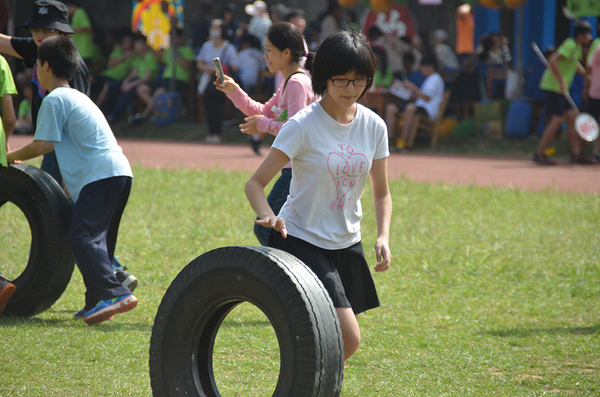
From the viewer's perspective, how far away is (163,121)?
16.0 metres

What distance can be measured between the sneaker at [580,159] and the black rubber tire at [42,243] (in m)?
9.44

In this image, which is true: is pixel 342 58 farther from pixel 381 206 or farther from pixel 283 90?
pixel 283 90

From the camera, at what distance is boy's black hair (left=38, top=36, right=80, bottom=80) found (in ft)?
13.7

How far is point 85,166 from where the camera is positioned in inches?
163

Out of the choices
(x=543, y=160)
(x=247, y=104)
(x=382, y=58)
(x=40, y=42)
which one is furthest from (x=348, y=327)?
(x=382, y=58)

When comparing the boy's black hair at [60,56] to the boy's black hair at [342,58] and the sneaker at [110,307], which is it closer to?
the sneaker at [110,307]

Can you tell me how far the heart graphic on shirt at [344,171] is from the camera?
9.26 ft

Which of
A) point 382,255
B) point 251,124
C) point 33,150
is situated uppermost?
point 251,124

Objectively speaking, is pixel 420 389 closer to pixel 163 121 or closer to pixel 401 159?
pixel 401 159

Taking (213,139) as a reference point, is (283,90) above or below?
above

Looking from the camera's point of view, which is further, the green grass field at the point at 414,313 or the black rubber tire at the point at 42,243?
the black rubber tire at the point at 42,243

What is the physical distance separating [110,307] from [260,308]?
1.65 metres

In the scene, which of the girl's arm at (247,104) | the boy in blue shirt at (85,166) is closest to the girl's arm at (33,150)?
the boy in blue shirt at (85,166)

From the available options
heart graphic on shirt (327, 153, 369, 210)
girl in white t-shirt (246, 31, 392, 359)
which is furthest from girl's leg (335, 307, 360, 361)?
heart graphic on shirt (327, 153, 369, 210)
